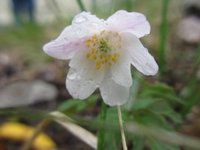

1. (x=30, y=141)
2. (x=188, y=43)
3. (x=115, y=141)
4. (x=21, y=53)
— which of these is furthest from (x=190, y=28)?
(x=115, y=141)

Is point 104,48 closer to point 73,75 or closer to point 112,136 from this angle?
point 73,75

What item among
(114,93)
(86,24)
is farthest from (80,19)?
(114,93)

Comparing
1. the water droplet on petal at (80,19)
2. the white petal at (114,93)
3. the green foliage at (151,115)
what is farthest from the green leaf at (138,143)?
the water droplet on petal at (80,19)

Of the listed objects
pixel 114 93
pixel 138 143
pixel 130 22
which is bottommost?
pixel 138 143

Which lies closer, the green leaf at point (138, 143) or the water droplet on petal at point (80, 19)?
the water droplet on petal at point (80, 19)

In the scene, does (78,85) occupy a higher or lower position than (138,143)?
higher

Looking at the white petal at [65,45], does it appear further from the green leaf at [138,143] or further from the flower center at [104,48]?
the green leaf at [138,143]
